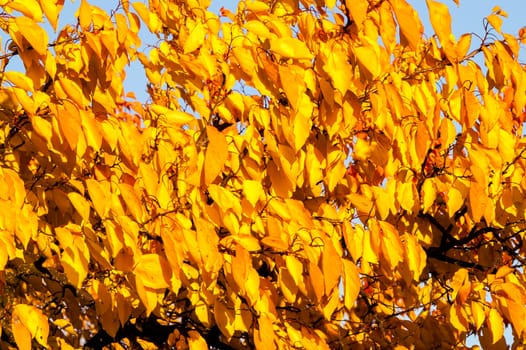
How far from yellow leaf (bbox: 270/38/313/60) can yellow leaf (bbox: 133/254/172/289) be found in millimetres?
1083

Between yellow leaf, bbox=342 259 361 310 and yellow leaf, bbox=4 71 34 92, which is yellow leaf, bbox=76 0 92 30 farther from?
yellow leaf, bbox=342 259 361 310

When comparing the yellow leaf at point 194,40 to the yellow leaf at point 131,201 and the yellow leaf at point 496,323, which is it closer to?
the yellow leaf at point 131,201

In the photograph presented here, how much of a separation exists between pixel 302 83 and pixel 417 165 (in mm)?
841

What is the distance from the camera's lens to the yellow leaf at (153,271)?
386cm

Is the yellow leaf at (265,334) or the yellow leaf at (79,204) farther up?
the yellow leaf at (79,204)

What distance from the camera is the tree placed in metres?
3.86

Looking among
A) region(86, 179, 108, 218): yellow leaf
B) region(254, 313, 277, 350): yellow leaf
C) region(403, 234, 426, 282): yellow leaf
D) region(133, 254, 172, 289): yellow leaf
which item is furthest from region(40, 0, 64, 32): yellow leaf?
region(403, 234, 426, 282): yellow leaf

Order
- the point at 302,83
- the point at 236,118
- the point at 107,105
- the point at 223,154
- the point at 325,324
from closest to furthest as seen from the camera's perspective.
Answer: the point at 223,154 → the point at 302,83 → the point at 107,105 → the point at 236,118 → the point at 325,324

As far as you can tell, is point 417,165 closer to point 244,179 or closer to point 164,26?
point 244,179

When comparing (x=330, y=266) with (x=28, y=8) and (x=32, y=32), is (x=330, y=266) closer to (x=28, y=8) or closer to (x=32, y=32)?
(x=32, y=32)

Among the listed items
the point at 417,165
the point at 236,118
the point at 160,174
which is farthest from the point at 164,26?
the point at 417,165

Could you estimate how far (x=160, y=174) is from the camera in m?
4.42

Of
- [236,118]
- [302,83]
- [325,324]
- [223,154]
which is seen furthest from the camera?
[325,324]

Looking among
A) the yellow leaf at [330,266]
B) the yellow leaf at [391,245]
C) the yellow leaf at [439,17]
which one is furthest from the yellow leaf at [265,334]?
the yellow leaf at [439,17]
